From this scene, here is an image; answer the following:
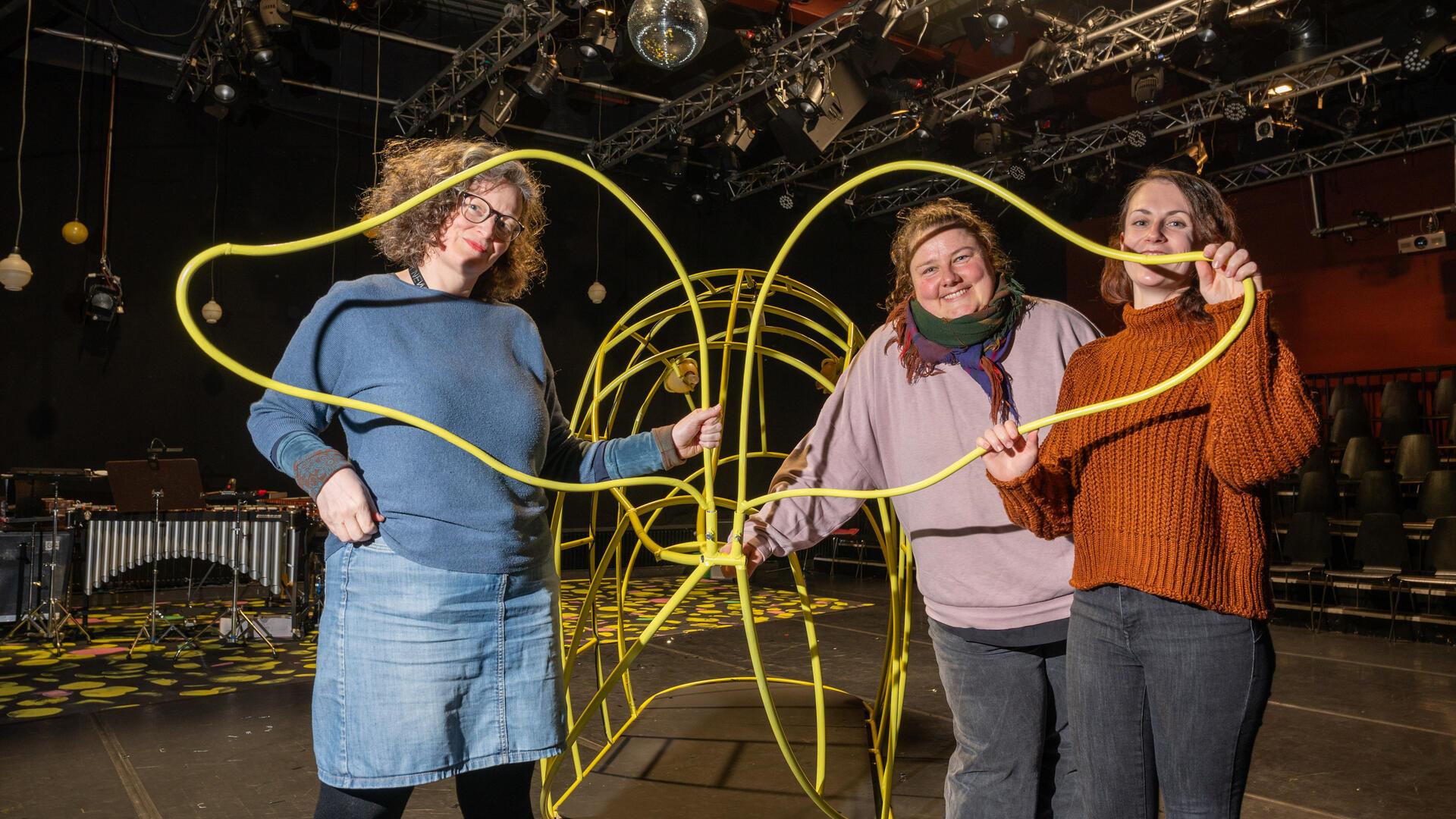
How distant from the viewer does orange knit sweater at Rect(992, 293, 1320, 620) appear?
4.47 ft

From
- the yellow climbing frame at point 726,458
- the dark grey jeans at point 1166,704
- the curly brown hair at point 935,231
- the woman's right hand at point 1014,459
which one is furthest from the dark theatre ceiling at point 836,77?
the dark grey jeans at point 1166,704

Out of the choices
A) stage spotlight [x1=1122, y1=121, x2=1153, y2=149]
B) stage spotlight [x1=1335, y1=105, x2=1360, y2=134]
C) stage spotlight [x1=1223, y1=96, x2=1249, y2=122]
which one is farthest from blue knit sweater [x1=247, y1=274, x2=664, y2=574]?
stage spotlight [x1=1335, y1=105, x2=1360, y2=134]

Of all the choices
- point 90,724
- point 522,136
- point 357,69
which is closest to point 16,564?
point 90,724

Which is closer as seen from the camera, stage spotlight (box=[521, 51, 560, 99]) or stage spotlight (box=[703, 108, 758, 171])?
stage spotlight (box=[521, 51, 560, 99])

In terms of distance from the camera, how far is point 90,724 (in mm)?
3938

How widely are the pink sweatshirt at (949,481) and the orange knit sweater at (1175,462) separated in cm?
12

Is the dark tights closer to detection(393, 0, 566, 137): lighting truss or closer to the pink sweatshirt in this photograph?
the pink sweatshirt

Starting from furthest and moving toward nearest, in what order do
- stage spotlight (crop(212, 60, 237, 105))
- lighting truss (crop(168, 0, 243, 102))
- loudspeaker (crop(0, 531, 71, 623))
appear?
stage spotlight (crop(212, 60, 237, 105)), lighting truss (crop(168, 0, 243, 102)), loudspeaker (crop(0, 531, 71, 623))

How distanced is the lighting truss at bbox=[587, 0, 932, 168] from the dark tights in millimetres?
6399

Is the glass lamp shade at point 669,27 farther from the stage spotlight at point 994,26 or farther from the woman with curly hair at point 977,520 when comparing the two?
the woman with curly hair at point 977,520

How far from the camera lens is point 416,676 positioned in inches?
54.7

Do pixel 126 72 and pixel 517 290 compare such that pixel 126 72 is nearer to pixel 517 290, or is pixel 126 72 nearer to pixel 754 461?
pixel 754 461

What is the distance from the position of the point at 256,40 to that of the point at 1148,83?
702 cm

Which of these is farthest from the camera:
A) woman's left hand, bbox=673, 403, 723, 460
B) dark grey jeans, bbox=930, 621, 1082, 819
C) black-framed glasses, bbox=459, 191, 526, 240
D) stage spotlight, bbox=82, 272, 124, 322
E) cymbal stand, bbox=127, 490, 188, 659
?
stage spotlight, bbox=82, 272, 124, 322
